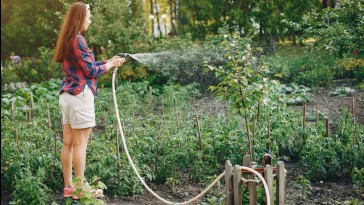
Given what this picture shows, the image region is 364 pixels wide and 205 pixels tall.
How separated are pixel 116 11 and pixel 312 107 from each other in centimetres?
426

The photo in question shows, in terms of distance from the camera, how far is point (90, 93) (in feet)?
13.1

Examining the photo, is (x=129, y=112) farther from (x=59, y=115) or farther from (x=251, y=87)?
(x=251, y=87)

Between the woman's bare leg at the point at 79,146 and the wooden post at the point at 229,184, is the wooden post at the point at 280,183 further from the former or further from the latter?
the woman's bare leg at the point at 79,146

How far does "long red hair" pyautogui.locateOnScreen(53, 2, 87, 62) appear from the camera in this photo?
3.83 m

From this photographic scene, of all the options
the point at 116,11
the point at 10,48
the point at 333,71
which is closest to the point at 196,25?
the point at 116,11

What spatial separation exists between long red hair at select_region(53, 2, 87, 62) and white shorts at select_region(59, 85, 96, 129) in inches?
12.1

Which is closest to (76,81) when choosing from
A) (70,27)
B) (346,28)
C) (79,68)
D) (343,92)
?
(79,68)

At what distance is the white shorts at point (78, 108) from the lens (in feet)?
12.9

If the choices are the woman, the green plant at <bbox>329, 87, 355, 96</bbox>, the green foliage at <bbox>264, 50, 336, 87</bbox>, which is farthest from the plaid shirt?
the green plant at <bbox>329, 87, 355, 96</bbox>

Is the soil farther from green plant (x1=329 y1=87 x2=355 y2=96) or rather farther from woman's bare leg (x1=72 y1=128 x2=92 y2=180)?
green plant (x1=329 y1=87 x2=355 y2=96)

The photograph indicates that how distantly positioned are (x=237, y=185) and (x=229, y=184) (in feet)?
0.23

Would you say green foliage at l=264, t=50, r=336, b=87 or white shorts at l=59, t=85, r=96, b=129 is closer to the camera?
white shorts at l=59, t=85, r=96, b=129

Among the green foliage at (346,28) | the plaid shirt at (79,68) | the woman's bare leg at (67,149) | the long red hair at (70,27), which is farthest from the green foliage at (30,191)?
the green foliage at (346,28)

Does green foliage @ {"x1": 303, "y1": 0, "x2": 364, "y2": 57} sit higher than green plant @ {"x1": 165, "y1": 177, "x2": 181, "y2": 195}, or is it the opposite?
green foliage @ {"x1": 303, "y1": 0, "x2": 364, "y2": 57}
